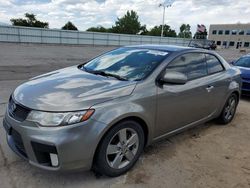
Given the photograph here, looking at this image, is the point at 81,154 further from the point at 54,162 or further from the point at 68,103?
the point at 68,103

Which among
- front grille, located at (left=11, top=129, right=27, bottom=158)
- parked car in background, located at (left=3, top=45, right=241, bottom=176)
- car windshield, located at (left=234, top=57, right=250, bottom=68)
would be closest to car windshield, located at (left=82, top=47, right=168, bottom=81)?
parked car in background, located at (left=3, top=45, right=241, bottom=176)

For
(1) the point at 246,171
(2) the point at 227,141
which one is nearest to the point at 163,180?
(1) the point at 246,171

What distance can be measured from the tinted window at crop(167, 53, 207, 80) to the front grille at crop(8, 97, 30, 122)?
6.16ft

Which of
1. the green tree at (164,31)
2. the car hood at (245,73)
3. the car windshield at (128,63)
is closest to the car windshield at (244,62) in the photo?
the car hood at (245,73)

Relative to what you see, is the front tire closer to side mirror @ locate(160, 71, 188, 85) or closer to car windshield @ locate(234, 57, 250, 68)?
side mirror @ locate(160, 71, 188, 85)

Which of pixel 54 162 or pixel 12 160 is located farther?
pixel 12 160

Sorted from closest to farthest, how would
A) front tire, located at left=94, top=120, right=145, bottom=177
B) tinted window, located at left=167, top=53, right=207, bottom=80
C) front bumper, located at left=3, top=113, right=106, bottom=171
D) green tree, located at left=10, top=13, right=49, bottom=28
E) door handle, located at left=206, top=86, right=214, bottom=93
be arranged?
front bumper, located at left=3, top=113, right=106, bottom=171 → front tire, located at left=94, top=120, right=145, bottom=177 → tinted window, located at left=167, top=53, right=207, bottom=80 → door handle, located at left=206, top=86, right=214, bottom=93 → green tree, located at left=10, top=13, right=49, bottom=28

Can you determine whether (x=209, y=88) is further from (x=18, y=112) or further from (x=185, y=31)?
(x=185, y=31)

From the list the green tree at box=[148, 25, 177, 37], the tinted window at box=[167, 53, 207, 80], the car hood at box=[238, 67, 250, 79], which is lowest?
A: the car hood at box=[238, 67, 250, 79]

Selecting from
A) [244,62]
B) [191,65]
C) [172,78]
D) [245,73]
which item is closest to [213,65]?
[191,65]

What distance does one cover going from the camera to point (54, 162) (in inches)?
92.2

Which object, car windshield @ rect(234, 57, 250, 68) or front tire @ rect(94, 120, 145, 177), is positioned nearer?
front tire @ rect(94, 120, 145, 177)

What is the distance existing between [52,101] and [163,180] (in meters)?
1.56

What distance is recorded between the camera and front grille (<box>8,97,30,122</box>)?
2428mm
